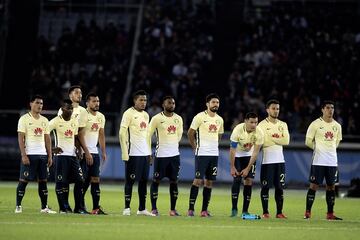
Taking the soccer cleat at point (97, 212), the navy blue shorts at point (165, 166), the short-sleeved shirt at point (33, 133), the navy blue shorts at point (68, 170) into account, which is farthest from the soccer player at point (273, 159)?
the short-sleeved shirt at point (33, 133)

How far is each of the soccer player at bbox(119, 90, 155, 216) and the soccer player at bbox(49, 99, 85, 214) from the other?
102cm

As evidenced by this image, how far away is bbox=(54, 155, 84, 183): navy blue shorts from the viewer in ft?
66.4

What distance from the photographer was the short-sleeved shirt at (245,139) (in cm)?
2105

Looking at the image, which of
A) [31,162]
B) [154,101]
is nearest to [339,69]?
[154,101]

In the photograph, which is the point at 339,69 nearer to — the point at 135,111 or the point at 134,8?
the point at 134,8

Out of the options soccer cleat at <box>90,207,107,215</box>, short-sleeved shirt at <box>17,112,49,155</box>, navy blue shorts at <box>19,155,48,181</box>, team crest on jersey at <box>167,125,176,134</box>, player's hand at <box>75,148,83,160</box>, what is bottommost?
soccer cleat at <box>90,207,107,215</box>

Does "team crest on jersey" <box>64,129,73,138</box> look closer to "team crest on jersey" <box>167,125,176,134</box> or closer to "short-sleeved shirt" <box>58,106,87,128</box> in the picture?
"short-sleeved shirt" <box>58,106,87,128</box>

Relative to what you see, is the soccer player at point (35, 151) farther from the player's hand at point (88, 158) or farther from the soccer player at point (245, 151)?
the soccer player at point (245, 151)

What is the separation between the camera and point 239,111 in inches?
1458

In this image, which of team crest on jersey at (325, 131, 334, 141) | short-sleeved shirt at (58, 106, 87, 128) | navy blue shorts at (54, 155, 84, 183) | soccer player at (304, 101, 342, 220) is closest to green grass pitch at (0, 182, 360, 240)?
soccer player at (304, 101, 342, 220)

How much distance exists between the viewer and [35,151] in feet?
67.2

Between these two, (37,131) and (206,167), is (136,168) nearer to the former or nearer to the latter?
(206,167)

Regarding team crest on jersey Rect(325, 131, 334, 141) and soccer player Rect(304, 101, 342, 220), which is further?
team crest on jersey Rect(325, 131, 334, 141)

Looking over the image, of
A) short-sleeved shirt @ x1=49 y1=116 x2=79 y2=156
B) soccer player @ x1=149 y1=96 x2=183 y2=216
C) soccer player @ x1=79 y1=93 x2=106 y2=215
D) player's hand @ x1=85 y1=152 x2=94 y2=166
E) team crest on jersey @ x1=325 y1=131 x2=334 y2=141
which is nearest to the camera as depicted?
short-sleeved shirt @ x1=49 y1=116 x2=79 y2=156
